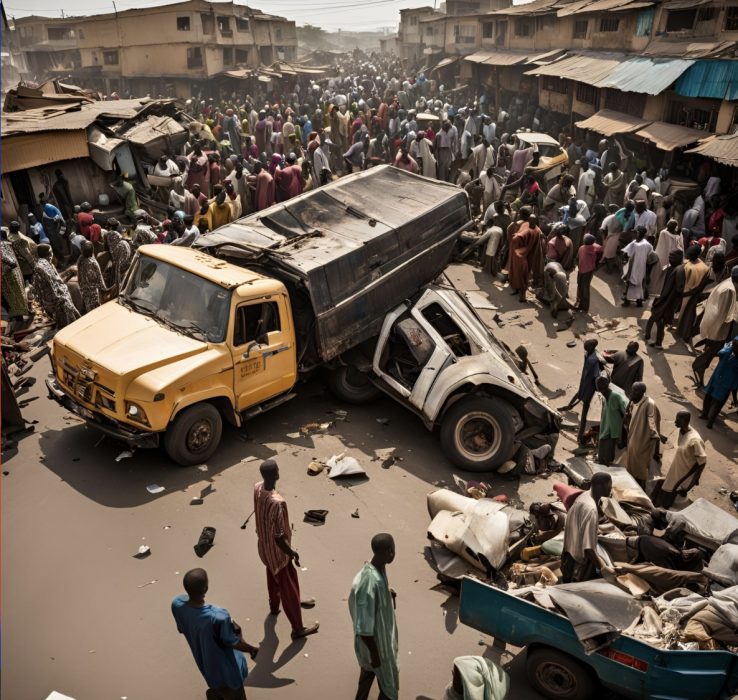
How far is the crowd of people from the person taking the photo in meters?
5.11

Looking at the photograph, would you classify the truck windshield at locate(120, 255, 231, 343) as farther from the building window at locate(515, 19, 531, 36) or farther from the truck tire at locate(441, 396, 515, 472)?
the building window at locate(515, 19, 531, 36)

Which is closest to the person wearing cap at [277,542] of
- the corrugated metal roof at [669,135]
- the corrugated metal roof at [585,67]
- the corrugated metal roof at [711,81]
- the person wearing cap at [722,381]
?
the person wearing cap at [722,381]

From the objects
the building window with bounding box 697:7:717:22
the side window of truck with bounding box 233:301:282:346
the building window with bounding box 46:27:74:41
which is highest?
the building window with bounding box 697:7:717:22

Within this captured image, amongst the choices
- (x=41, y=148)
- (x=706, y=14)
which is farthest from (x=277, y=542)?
(x=706, y=14)

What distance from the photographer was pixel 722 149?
12.6 metres

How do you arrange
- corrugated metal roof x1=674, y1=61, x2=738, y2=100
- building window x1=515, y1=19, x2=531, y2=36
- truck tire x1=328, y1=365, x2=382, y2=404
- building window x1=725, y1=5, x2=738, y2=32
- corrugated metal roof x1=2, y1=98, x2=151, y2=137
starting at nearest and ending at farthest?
truck tire x1=328, y1=365, x2=382, y2=404, corrugated metal roof x1=674, y1=61, x2=738, y2=100, corrugated metal roof x1=2, y1=98, x2=151, y2=137, building window x1=725, y1=5, x2=738, y2=32, building window x1=515, y1=19, x2=531, y2=36

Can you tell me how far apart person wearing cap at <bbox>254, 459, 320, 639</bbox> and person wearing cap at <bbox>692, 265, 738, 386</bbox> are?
744 centimetres

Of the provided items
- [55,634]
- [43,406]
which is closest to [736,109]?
[43,406]

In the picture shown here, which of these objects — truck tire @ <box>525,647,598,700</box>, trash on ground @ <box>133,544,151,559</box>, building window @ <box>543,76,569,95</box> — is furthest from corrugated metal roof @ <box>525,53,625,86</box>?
trash on ground @ <box>133,544,151,559</box>

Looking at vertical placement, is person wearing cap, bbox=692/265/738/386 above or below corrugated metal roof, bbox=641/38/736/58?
below

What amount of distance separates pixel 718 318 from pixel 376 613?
7643 millimetres

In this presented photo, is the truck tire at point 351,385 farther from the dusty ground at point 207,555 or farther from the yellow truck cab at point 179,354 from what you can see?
the yellow truck cab at point 179,354

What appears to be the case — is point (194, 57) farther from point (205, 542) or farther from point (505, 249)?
point (205, 542)

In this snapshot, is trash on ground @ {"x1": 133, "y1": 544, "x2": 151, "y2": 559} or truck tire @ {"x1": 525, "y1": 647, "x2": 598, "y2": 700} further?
trash on ground @ {"x1": 133, "y1": 544, "x2": 151, "y2": 559}
